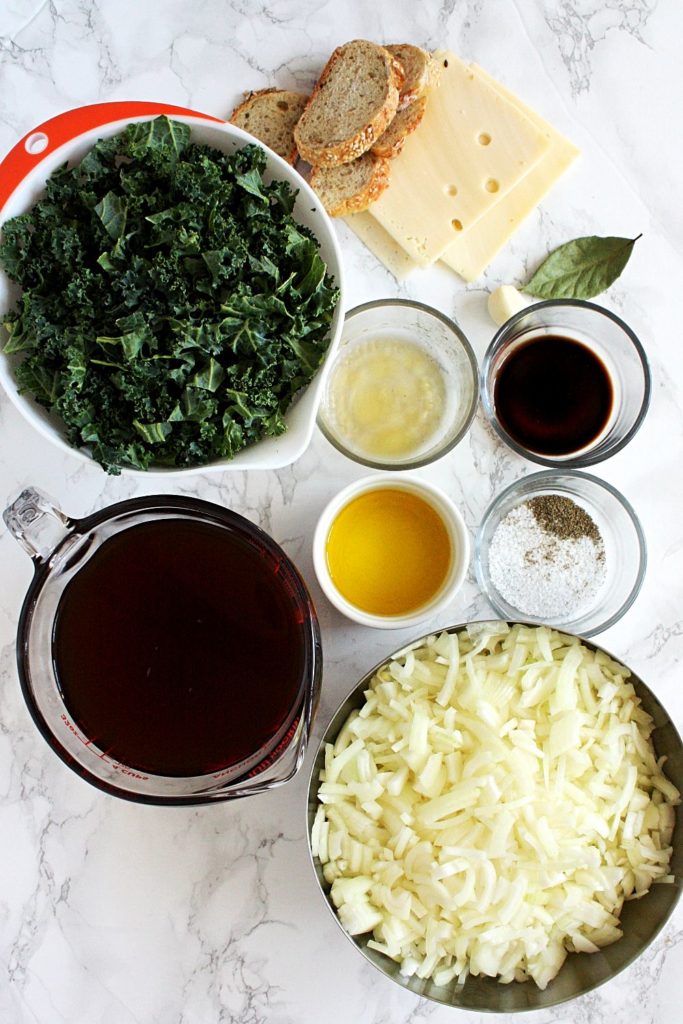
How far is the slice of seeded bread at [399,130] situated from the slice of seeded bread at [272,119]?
0.15 metres

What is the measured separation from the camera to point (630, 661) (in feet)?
4.74

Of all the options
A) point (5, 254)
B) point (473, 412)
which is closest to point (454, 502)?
point (473, 412)

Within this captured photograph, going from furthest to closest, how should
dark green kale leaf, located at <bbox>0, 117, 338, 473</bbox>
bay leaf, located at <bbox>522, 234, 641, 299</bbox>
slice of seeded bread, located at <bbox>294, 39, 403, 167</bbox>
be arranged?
bay leaf, located at <bbox>522, 234, 641, 299</bbox>
slice of seeded bread, located at <bbox>294, 39, 403, 167</bbox>
dark green kale leaf, located at <bbox>0, 117, 338, 473</bbox>

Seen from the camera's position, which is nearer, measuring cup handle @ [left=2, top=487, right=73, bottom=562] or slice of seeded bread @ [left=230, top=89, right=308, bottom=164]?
measuring cup handle @ [left=2, top=487, right=73, bottom=562]

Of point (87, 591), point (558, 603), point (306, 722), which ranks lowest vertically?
point (558, 603)

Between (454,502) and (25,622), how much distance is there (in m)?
0.72

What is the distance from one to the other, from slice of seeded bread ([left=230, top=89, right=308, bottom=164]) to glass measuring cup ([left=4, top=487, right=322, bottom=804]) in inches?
26.7

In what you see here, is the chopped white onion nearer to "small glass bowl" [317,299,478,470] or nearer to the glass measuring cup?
the glass measuring cup

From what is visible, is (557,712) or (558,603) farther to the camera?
(558,603)

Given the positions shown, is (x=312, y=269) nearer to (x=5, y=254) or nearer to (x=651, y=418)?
(x=5, y=254)

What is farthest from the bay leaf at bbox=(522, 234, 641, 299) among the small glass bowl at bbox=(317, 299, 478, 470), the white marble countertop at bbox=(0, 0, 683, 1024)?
the small glass bowl at bbox=(317, 299, 478, 470)

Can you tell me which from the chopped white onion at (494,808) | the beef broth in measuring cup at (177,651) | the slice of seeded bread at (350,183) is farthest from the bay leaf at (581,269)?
the beef broth in measuring cup at (177,651)

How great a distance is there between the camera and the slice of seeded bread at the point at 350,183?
1385 millimetres

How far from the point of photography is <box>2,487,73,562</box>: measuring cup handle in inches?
43.1
